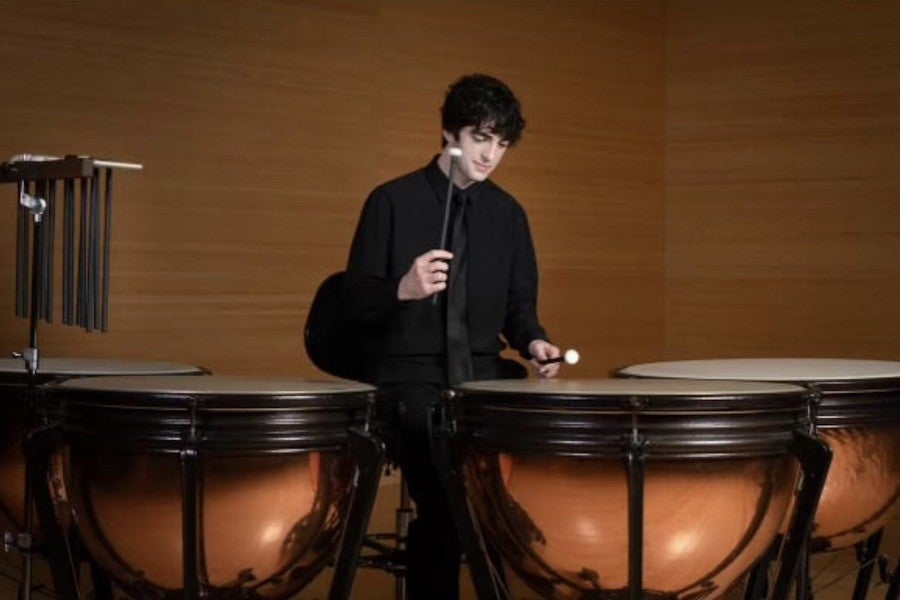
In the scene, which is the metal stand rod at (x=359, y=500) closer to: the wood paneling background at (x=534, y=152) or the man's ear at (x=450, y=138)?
the man's ear at (x=450, y=138)

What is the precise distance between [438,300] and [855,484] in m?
Answer: 0.81

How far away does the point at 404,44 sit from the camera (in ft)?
16.0

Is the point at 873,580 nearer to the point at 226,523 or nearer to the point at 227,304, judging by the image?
the point at 227,304

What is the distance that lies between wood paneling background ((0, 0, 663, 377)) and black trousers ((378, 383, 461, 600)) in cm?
145

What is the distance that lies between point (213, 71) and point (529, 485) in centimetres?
235

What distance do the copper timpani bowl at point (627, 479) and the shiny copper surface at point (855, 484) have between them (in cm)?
35

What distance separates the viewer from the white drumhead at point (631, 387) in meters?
2.29

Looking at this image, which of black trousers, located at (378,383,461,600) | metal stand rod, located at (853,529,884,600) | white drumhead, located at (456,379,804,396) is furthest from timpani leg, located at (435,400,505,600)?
metal stand rod, located at (853,529,884,600)

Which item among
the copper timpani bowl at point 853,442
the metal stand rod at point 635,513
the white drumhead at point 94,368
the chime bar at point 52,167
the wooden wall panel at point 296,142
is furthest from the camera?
the wooden wall panel at point 296,142

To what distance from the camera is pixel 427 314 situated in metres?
3.02

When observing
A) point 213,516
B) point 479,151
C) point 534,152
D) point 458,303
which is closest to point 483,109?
point 479,151

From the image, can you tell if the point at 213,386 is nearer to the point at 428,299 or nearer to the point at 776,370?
the point at 428,299

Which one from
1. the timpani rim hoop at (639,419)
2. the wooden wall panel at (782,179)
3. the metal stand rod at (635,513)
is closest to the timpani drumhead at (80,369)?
the timpani rim hoop at (639,419)

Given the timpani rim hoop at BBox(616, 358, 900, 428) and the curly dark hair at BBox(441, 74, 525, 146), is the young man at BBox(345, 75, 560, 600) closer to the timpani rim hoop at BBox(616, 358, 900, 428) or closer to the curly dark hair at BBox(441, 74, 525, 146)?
the curly dark hair at BBox(441, 74, 525, 146)
